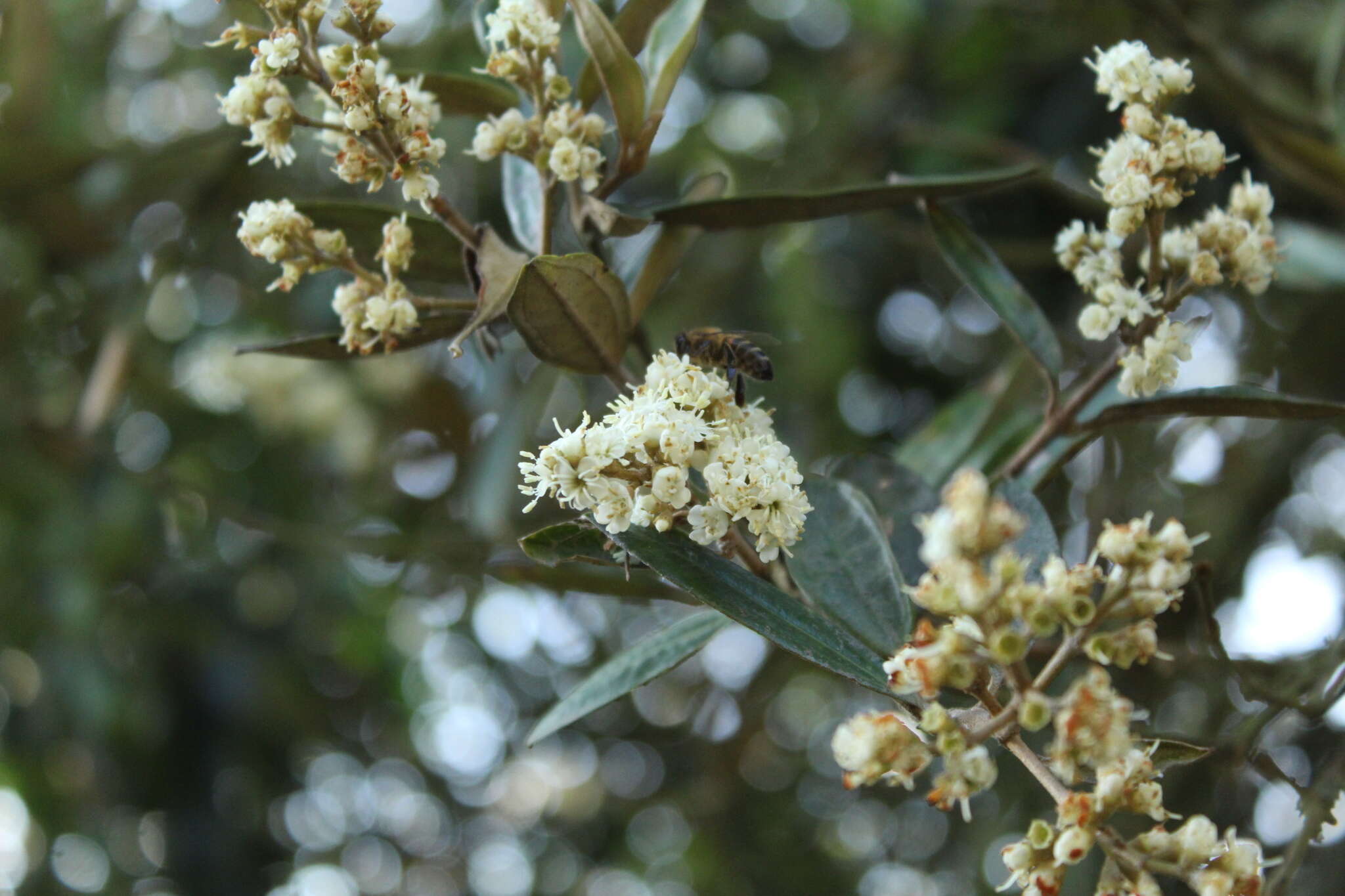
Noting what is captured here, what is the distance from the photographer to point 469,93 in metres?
1.45

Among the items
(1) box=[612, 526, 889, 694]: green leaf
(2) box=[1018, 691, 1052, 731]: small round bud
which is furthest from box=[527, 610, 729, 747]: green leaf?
(2) box=[1018, 691, 1052, 731]: small round bud

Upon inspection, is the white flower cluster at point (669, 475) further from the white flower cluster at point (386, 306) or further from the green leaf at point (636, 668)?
the white flower cluster at point (386, 306)

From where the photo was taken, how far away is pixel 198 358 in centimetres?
373

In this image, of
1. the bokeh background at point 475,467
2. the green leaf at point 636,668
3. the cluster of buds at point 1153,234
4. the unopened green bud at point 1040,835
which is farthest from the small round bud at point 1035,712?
the bokeh background at point 475,467

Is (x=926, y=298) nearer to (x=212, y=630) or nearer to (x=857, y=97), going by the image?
(x=857, y=97)

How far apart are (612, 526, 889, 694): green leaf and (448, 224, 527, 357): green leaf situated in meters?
0.27

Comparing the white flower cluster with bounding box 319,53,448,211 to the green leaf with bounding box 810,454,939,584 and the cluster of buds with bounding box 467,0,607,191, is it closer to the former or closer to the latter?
the cluster of buds with bounding box 467,0,607,191

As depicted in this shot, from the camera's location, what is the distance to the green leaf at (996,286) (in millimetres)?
1491

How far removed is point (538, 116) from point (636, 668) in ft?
2.02

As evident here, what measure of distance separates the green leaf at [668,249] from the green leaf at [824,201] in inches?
1.4

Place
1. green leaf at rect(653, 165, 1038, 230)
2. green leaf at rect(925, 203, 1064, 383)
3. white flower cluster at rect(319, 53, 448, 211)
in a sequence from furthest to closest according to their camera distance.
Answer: green leaf at rect(925, 203, 1064, 383) < green leaf at rect(653, 165, 1038, 230) < white flower cluster at rect(319, 53, 448, 211)

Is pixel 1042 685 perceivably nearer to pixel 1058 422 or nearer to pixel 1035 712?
pixel 1035 712

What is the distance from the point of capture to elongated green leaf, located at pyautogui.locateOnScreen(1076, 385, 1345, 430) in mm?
1308

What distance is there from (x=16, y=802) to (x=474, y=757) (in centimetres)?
145
